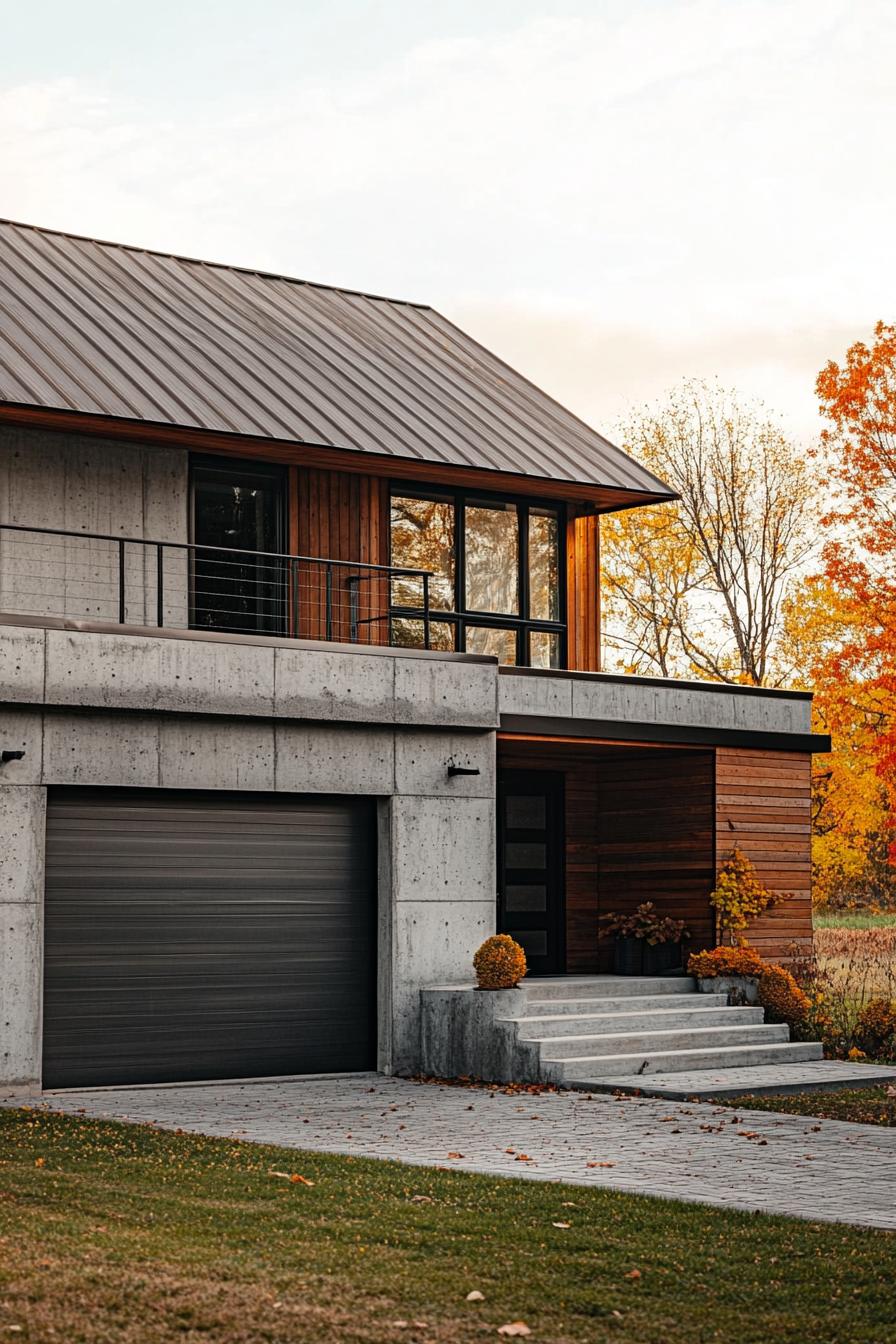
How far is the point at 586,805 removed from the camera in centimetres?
2041

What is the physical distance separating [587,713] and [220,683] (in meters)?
4.69

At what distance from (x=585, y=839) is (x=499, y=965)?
4.82m

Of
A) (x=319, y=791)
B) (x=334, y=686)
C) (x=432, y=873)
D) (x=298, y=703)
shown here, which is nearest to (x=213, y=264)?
(x=334, y=686)

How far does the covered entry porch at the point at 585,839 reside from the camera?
1950cm

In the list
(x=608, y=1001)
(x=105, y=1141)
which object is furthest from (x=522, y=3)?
(x=105, y=1141)

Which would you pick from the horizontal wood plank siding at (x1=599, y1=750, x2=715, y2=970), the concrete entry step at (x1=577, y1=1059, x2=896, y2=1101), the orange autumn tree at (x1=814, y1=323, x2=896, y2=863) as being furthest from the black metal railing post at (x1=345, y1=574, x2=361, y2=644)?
the orange autumn tree at (x1=814, y1=323, x2=896, y2=863)

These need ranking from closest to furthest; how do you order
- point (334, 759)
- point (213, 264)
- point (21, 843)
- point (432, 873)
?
point (21, 843), point (334, 759), point (432, 873), point (213, 264)

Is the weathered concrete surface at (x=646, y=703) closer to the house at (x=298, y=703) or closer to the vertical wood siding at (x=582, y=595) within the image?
the house at (x=298, y=703)

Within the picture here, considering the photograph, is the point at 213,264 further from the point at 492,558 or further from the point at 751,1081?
A: the point at 751,1081

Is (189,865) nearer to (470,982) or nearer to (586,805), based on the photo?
(470,982)

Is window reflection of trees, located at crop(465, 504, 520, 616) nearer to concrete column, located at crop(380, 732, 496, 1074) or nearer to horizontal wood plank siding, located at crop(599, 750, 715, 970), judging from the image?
horizontal wood plank siding, located at crop(599, 750, 715, 970)

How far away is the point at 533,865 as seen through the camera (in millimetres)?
20172

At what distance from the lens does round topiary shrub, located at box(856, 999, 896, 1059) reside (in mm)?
17156

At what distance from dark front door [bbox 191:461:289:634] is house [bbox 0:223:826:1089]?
0.04 metres
